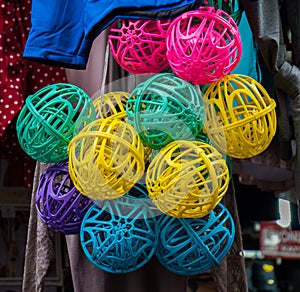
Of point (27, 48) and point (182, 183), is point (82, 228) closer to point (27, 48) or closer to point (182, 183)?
point (182, 183)

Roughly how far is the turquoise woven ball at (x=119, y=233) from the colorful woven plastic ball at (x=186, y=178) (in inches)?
4.7

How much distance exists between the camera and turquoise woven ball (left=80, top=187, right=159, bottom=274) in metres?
1.35

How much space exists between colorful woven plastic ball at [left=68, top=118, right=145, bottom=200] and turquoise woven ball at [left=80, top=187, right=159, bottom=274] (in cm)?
9

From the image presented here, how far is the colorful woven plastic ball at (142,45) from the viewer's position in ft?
4.41

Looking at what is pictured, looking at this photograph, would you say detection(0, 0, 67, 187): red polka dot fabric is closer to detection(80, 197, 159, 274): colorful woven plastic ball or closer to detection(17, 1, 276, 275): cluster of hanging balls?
detection(17, 1, 276, 275): cluster of hanging balls

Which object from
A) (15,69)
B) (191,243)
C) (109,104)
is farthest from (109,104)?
(15,69)

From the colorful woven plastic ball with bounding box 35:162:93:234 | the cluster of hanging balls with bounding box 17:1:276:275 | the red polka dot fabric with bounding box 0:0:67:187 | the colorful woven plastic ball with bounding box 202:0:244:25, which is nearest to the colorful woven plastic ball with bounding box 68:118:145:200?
the cluster of hanging balls with bounding box 17:1:276:275

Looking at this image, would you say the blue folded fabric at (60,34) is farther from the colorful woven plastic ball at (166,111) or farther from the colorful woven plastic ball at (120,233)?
the colorful woven plastic ball at (120,233)

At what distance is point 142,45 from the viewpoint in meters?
1.37

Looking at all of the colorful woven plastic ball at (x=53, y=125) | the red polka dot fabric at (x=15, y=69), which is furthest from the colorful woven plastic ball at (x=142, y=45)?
the red polka dot fabric at (x=15, y=69)

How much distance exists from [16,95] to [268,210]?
1184 millimetres

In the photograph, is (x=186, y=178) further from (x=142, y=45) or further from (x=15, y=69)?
(x=15, y=69)

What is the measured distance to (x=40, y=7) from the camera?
4.75 ft

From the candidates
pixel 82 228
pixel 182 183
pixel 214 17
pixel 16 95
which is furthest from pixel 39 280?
pixel 214 17
